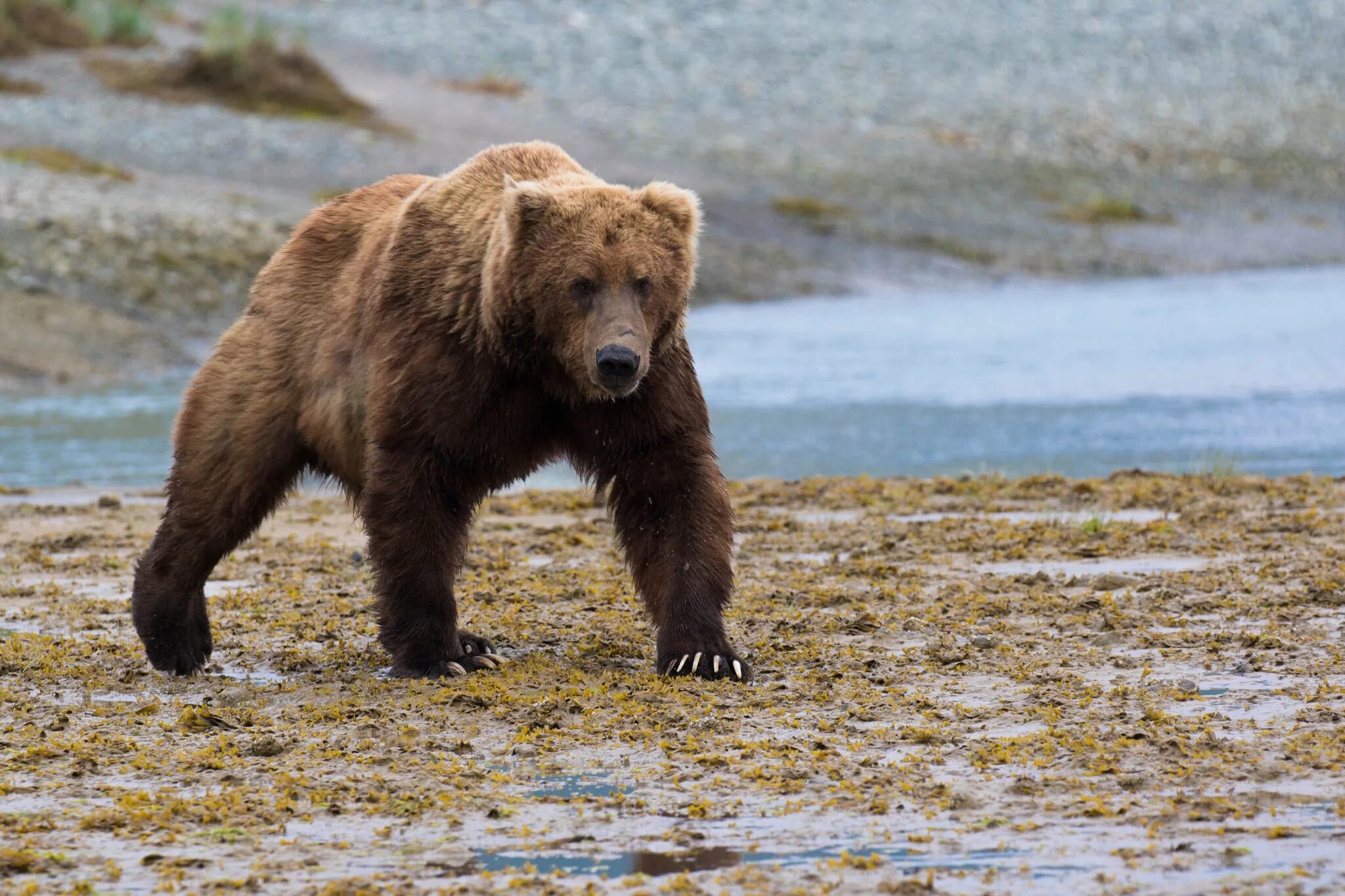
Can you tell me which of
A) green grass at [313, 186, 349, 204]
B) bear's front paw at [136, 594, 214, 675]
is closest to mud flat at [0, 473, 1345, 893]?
bear's front paw at [136, 594, 214, 675]

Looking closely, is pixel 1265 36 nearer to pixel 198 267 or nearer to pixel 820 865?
pixel 198 267

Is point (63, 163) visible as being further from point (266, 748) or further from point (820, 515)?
A: point (266, 748)

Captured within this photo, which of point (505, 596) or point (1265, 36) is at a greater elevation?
point (1265, 36)

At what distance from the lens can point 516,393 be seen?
18.4ft

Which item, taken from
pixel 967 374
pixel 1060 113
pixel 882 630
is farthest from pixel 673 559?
pixel 1060 113

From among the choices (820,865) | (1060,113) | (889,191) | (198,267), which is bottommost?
(820,865)

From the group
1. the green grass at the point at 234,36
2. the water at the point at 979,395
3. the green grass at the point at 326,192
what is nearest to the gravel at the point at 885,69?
the green grass at the point at 234,36

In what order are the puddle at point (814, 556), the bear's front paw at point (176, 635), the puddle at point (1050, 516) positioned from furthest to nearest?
the puddle at point (1050, 516), the puddle at point (814, 556), the bear's front paw at point (176, 635)

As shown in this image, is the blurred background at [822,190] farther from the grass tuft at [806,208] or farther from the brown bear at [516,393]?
the brown bear at [516,393]

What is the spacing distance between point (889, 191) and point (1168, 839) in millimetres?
21251

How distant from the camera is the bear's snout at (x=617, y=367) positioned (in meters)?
5.12

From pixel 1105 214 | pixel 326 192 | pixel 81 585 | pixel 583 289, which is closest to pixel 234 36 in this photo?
pixel 326 192

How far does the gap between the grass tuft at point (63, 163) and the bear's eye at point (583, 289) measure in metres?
15.3

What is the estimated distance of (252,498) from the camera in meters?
6.29
